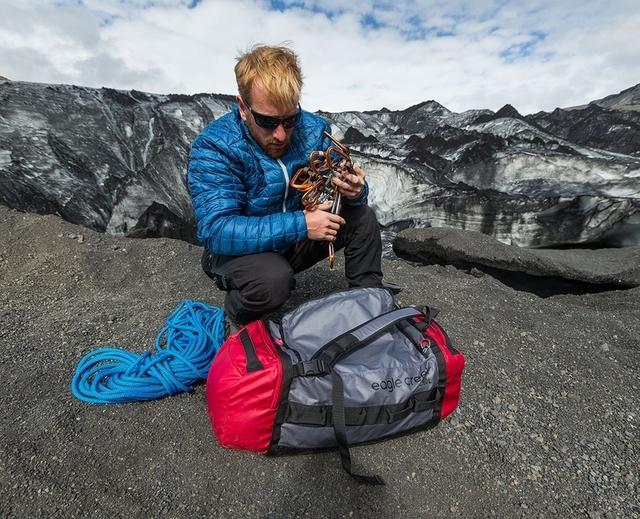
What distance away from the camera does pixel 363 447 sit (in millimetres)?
1860

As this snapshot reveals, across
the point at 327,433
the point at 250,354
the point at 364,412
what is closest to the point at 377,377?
the point at 364,412

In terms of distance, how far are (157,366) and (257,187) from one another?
46.7 inches

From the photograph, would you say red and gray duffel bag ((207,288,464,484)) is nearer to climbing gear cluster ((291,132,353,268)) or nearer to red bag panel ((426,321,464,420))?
red bag panel ((426,321,464,420))

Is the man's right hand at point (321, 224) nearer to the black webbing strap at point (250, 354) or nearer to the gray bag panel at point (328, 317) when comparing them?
the gray bag panel at point (328, 317)

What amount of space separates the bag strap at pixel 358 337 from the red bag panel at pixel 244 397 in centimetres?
21

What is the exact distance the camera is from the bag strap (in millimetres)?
1708

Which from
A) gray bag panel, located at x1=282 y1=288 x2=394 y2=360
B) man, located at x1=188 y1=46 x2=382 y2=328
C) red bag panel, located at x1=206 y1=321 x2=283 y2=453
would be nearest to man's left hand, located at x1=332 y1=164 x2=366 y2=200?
man, located at x1=188 y1=46 x2=382 y2=328

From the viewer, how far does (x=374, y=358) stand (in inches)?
70.3

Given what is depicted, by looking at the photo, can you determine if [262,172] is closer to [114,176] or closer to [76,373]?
[76,373]

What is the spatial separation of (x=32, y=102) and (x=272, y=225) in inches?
Answer: 187

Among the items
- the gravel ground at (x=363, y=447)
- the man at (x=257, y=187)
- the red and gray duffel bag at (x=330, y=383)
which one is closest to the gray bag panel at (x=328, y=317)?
the red and gray duffel bag at (x=330, y=383)

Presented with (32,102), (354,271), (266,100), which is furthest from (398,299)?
(32,102)

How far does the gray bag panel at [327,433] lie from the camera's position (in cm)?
Result: 168

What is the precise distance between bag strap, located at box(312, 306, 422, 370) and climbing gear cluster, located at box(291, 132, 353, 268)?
540mm
